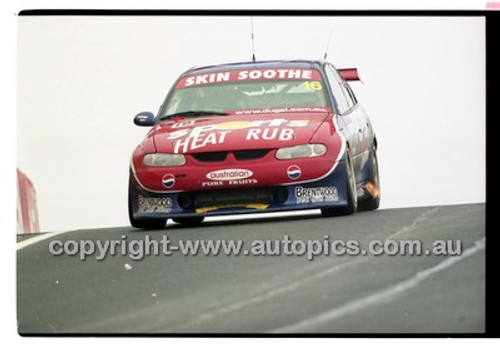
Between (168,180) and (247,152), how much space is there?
57 centimetres

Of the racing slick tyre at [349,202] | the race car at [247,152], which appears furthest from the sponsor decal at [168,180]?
the racing slick tyre at [349,202]

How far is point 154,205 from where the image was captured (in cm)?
1252

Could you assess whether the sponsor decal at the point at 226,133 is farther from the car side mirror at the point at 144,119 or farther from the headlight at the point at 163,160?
the car side mirror at the point at 144,119

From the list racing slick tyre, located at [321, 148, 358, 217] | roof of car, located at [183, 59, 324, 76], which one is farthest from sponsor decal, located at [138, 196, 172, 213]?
racing slick tyre, located at [321, 148, 358, 217]

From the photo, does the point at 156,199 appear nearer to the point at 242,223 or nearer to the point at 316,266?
the point at 242,223

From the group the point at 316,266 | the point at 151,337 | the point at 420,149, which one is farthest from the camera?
the point at 420,149

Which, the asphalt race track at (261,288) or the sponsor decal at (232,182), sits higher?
the sponsor decal at (232,182)

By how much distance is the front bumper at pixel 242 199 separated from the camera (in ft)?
40.3

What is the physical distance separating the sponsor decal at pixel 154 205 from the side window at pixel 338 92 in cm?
144

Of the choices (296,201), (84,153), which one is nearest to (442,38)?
(296,201)

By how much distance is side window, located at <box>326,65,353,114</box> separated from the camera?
42.2 feet

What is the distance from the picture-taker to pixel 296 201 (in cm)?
1246

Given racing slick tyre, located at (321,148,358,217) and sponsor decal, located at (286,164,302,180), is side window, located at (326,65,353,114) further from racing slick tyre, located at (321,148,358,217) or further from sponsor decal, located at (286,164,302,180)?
sponsor decal, located at (286,164,302,180)

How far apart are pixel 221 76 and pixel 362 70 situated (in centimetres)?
102
